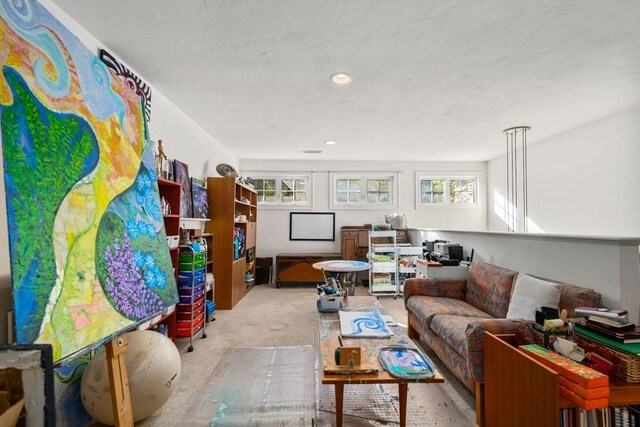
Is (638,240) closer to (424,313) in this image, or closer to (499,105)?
(424,313)

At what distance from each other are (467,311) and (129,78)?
11.8 feet

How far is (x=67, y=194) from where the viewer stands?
3.45ft

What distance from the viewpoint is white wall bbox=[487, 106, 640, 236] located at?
318 centimetres

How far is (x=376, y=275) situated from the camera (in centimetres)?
489

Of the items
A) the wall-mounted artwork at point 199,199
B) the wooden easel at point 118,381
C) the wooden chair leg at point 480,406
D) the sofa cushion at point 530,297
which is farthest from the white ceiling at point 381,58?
the wooden chair leg at point 480,406

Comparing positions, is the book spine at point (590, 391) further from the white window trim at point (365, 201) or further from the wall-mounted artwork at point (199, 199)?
the white window trim at point (365, 201)

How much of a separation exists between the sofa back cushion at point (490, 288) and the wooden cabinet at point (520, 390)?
36.7 inches

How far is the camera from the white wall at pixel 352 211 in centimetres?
600

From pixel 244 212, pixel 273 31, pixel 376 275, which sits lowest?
pixel 376 275

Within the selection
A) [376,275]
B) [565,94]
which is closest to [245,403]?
[376,275]

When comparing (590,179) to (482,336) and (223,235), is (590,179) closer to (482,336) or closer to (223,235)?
(482,336)

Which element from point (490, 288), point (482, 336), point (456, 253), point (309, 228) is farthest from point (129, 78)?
point (309, 228)

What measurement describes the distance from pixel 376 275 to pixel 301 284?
1569 mm

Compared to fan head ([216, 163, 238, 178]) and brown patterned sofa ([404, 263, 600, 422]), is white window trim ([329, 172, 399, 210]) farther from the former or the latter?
brown patterned sofa ([404, 263, 600, 422])
